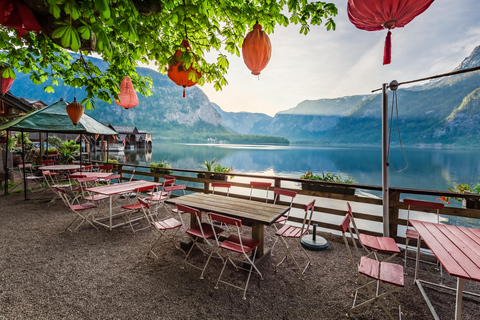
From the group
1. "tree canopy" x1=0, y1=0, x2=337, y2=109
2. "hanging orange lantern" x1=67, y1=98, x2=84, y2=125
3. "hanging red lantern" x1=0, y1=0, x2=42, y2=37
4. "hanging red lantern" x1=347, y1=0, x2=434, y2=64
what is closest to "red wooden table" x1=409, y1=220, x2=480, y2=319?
"hanging red lantern" x1=347, y1=0, x2=434, y2=64

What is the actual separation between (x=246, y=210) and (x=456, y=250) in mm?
2281

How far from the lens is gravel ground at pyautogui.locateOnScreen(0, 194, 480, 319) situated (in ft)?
7.06

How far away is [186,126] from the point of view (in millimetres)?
146125

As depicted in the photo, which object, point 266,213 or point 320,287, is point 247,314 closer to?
point 320,287

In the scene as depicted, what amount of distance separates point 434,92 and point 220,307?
155304mm

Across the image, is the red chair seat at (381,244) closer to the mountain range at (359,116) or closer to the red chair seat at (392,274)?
the red chair seat at (392,274)

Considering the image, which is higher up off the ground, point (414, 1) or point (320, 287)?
point (414, 1)

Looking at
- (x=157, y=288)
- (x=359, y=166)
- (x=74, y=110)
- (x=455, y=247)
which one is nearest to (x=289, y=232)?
(x=455, y=247)

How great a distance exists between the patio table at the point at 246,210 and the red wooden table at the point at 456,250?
1.63 m

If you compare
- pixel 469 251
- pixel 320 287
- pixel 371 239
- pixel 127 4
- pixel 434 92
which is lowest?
pixel 320 287

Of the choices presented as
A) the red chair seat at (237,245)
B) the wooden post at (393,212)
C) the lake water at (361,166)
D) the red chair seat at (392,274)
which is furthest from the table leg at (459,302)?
the lake water at (361,166)

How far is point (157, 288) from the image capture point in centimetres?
251

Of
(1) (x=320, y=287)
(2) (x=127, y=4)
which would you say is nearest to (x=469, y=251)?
(1) (x=320, y=287)

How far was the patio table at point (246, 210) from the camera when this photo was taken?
2.86m
